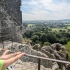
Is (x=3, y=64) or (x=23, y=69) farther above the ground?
(x=3, y=64)

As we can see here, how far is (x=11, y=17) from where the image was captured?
8.76 metres

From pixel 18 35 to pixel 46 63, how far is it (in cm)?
373

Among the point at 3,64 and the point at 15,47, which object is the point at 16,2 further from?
the point at 3,64

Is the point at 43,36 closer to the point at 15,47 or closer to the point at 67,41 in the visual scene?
the point at 67,41

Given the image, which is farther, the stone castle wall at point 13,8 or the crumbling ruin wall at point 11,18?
the stone castle wall at point 13,8

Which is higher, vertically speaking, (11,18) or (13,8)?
(13,8)


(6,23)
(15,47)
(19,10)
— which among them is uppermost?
(19,10)

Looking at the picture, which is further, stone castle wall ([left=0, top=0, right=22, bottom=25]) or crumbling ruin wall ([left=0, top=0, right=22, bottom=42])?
stone castle wall ([left=0, top=0, right=22, bottom=25])

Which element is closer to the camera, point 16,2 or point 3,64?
point 3,64

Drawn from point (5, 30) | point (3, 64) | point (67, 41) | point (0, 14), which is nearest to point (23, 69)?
point (3, 64)

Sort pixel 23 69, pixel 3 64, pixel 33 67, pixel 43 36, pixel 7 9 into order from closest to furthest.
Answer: pixel 3 64 → pixel 23 69 → pixel 33 67 → pixel 7 9 → pixel 43 36

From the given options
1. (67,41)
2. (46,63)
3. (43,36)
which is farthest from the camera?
(67,41)

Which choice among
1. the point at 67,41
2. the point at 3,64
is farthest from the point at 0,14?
the point at 67,41

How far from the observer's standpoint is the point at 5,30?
26.0 feet
